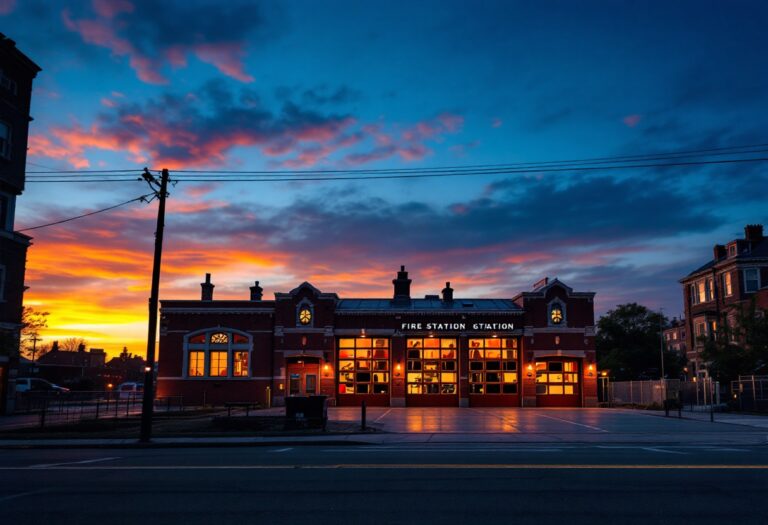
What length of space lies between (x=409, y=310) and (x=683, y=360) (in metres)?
57.2

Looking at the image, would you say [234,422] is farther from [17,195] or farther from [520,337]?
[520,337]

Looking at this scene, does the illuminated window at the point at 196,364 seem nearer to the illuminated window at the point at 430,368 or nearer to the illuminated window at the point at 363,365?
the illuminated window at the point at 363,365

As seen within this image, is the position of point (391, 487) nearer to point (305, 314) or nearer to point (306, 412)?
point (306, 412)

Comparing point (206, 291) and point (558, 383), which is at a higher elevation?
point (206, 291)

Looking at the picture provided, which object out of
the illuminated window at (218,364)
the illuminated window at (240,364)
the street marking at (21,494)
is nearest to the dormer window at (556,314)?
the illuminated window at (240,364)

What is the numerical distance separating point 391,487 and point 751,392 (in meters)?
38.9

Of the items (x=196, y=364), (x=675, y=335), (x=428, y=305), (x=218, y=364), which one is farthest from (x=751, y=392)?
(x=675, y=335)

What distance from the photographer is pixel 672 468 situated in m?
13.9

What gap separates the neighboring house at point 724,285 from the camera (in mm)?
59316

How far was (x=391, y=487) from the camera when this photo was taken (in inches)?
455

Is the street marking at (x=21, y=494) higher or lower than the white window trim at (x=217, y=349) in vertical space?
lower

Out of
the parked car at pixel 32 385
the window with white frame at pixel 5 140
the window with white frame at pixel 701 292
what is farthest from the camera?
the window with white frame at pixel 701 292

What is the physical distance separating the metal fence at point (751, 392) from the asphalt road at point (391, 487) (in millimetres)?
27817

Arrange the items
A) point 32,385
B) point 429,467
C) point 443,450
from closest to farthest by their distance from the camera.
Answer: point 429,467
point 443,450
point 32,385
